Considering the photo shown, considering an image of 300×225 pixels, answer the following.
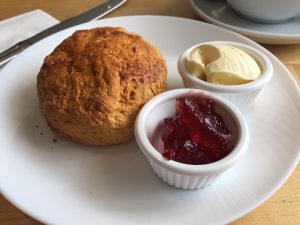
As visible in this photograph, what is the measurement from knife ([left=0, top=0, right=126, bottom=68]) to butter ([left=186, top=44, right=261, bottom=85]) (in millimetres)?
699

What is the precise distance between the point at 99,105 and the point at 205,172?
38 centimetres

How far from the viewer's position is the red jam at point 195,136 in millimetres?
1034

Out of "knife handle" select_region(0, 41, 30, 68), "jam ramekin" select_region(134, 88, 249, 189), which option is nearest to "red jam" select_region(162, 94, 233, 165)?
"jam ramekin" select_region(134, 88, 249, 189)

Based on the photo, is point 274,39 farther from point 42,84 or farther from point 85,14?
point 42,84

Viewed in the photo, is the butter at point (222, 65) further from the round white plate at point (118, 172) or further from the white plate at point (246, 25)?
the white plate at point (246, 25)

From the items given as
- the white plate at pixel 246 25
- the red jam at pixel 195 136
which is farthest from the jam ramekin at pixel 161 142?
the white plate at pixel 246 25

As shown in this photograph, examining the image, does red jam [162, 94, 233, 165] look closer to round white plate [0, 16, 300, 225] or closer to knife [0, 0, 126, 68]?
round white plate [0, 16, 300, 225]

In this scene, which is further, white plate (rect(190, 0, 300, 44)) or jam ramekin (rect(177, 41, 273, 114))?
white plate (rect(190, 0, 300, 44))

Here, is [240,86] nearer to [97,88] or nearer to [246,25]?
[97,88]

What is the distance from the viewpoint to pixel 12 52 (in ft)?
5.31

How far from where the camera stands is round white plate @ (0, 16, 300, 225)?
101 centimetres

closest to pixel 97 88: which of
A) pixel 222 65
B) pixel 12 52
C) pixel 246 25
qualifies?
pixel 222 65

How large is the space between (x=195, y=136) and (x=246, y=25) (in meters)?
0.97

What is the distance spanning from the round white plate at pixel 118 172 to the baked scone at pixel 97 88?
9 centimetres
